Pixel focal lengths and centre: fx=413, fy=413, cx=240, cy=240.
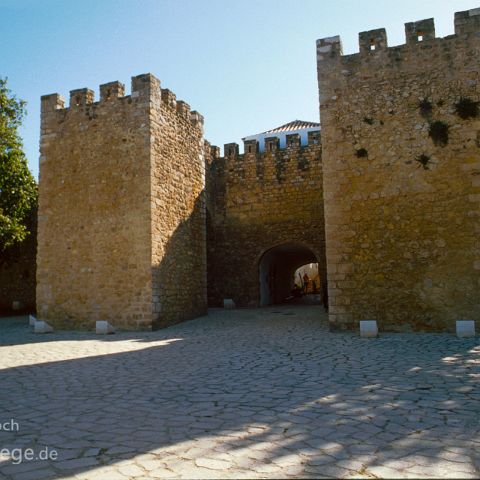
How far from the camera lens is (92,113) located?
36.3 ft

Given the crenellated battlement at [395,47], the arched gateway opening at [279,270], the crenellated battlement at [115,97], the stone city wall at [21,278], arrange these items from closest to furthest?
the crenellated battlement at [395,47]
the crenellated battlement at [115,97]
the arched gateway opening at [279,270]
the stone city wall at [21,278]

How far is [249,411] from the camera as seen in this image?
368cm

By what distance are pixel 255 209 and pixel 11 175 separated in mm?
9004

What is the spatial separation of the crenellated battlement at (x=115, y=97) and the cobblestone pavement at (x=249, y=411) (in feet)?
21.7

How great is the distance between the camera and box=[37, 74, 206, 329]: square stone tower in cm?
1014

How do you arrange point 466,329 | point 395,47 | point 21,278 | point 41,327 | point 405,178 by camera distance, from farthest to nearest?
point 21,278
point 41,327
point 395,47
point 405,178
point 466,329

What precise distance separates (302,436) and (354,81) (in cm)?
807

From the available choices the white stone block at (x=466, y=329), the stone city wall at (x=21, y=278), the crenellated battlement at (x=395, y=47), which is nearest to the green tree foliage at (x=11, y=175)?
the stone city wall at (x=21, y=278)

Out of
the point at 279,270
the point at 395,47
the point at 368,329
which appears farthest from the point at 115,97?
the point at 279,270

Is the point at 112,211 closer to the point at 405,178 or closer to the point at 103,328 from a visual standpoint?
the point at 103,328

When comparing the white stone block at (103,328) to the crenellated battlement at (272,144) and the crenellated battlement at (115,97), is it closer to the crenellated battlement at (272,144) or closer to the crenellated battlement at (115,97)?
the crenellated battlement at (115,97)

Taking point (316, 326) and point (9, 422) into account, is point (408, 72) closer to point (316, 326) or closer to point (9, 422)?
point (316, 326)

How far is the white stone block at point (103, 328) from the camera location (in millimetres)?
9773

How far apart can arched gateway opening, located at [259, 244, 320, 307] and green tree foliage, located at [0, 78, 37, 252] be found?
9272 mm
